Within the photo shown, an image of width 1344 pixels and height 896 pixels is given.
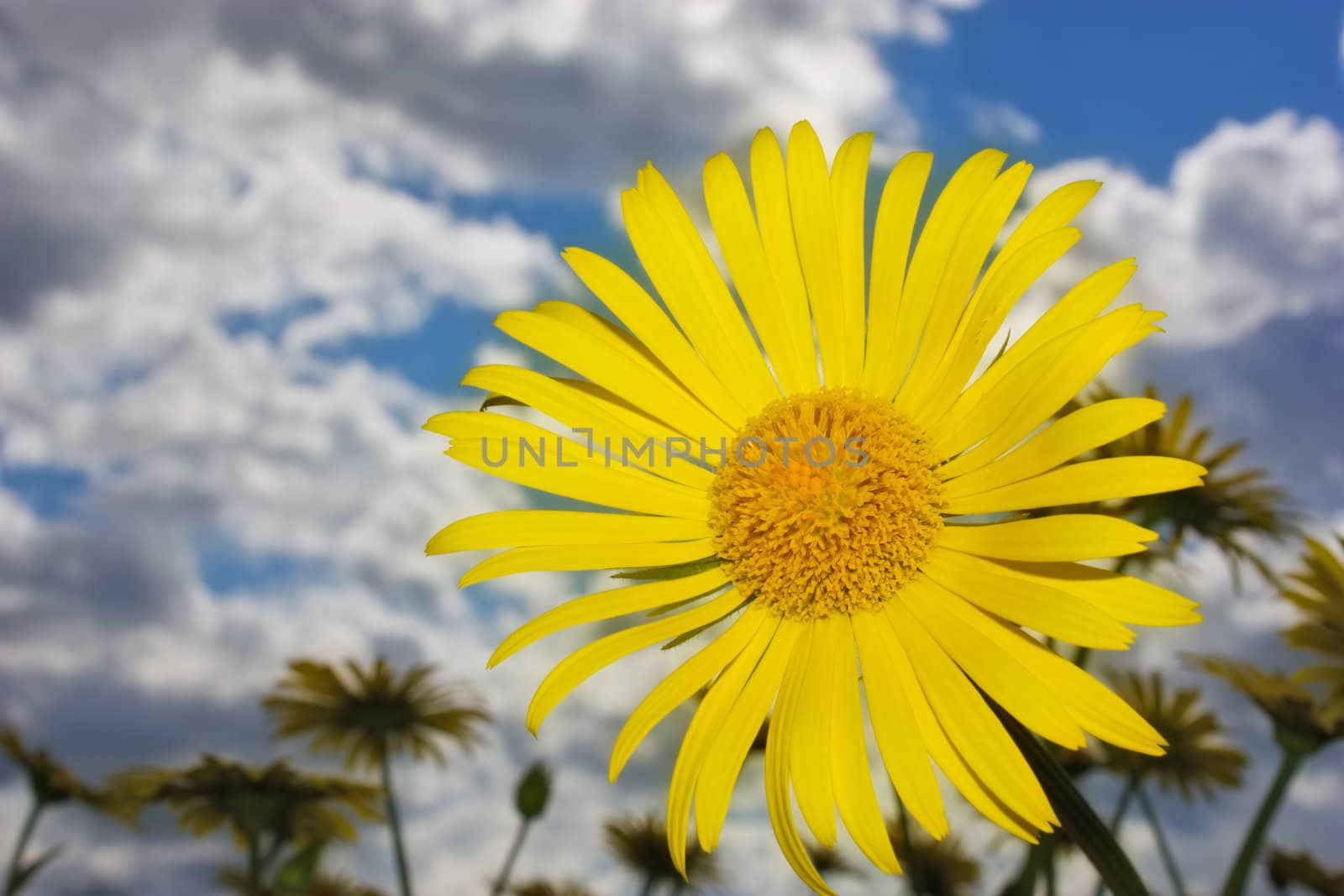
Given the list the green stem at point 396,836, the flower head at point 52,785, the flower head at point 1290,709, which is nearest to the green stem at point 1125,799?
the flower head at point 1290,709

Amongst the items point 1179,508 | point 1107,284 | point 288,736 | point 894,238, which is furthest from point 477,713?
point 1107,284

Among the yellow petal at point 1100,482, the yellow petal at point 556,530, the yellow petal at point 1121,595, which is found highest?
the yellow petal at point 556,530

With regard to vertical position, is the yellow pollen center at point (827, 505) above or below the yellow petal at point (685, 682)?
above

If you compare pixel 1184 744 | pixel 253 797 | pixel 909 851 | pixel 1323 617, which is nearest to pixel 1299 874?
pixel 1184 744

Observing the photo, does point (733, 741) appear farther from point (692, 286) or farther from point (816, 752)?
point (692, 286)

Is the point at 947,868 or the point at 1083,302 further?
the point at 947,868

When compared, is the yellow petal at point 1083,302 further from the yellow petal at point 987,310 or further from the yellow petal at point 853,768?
the yellow petal at point 853,768

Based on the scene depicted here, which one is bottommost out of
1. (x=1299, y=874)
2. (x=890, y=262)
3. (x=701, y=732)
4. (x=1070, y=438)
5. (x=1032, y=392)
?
(x=1299, y=874)
